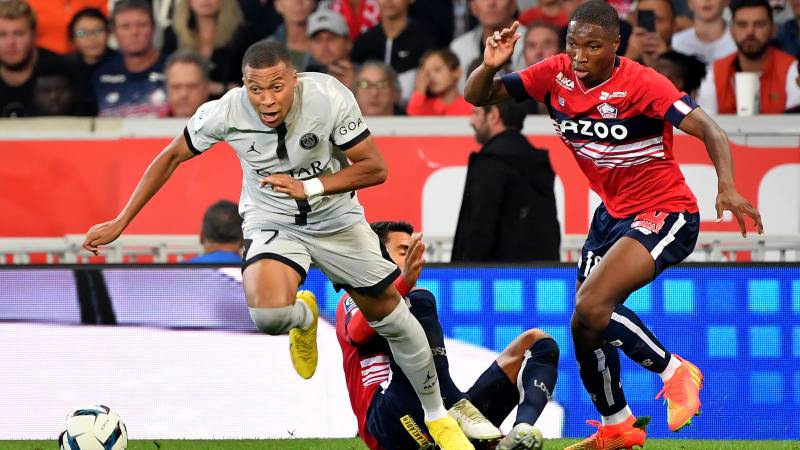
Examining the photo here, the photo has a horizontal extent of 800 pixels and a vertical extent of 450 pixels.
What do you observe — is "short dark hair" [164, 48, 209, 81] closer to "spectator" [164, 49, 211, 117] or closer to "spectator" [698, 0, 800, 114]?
"spectator" [164, 49, 211, 117]

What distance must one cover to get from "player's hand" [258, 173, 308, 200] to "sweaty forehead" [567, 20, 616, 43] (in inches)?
61.1

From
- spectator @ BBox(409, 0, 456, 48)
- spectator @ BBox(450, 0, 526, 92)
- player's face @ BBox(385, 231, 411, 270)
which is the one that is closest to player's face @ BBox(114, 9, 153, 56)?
spectator @ BBox(409, 0, 456, 48)

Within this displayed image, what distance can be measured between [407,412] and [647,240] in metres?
1.44

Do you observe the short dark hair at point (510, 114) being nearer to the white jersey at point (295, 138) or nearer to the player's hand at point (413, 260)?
the white jersey at point (295, 138)

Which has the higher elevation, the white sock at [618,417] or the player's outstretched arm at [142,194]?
the player's outstretched arm at [142,194]

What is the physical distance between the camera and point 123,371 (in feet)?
27.3

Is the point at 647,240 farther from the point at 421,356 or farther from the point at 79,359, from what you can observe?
the point at 79,359

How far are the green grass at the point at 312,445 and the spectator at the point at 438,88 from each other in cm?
368

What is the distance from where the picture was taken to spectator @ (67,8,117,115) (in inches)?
453

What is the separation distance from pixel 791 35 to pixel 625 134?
4.77 metres

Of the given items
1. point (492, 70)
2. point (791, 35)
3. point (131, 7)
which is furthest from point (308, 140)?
point (791, 35)

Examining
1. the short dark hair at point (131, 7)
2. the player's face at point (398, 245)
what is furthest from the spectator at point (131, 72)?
the player's face at point (398, 245)

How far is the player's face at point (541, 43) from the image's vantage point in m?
10.8

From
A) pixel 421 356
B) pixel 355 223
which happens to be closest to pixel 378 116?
pixel 355 223
